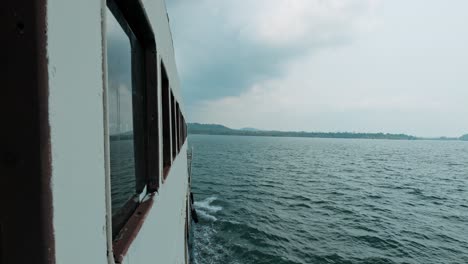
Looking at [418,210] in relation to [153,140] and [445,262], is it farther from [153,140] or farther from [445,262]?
[153,140]

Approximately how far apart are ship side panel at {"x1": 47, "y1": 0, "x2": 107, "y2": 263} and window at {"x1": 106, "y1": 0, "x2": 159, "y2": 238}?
1.27 ft

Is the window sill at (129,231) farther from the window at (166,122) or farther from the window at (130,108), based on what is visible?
the window at (166,122)

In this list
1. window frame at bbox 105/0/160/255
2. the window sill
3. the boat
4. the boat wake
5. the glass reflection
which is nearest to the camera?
the boat

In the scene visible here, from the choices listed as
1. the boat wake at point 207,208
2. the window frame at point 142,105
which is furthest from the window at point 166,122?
the boat wake at point 207,208

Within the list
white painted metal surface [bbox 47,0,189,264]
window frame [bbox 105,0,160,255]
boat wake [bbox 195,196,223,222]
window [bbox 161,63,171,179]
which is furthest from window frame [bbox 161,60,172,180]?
boat wake [bbox 195,196,223,222]

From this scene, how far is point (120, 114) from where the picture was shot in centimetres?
193

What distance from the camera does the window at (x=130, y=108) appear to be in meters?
1.75

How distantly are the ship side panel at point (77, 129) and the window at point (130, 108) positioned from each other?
0.39 meters

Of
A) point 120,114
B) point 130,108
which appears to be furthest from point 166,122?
point 120,114

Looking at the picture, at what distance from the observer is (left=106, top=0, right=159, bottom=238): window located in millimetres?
1753

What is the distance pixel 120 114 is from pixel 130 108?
1.06ft

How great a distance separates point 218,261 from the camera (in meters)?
12.0

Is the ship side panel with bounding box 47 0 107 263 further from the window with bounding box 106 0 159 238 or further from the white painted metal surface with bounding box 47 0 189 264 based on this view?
the window with bounding box 106 0 159 238

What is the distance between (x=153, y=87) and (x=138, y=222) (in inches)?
57.3
